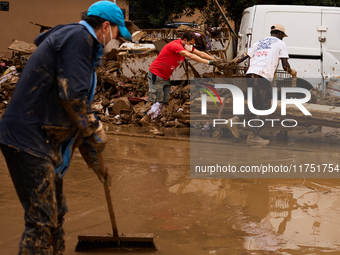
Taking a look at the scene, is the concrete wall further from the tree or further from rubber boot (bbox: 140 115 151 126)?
rubber boot (bbox: 140 115 151 126)

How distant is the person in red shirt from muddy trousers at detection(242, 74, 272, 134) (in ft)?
2.31

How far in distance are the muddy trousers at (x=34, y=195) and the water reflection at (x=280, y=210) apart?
5.29ft

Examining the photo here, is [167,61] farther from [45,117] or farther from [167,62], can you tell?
[45,117]

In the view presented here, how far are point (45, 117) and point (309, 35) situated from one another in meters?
6.43

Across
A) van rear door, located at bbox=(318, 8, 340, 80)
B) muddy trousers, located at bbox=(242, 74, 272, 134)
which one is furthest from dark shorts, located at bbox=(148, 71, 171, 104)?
van rear door, located at bbox=(318, 8, 340, 80)

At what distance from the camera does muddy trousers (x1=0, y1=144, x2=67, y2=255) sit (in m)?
2.54

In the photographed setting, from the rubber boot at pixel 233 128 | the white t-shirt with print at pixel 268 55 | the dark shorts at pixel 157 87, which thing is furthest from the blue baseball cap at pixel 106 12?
the dark shorts at pixel 157 87

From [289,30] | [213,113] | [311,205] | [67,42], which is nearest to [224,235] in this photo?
[311,205]

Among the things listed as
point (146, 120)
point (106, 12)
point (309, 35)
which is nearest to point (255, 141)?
point (146, 120)

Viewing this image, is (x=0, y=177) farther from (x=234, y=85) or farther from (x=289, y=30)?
(x=289, y=30)

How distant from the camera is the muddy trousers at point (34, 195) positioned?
8.32ft

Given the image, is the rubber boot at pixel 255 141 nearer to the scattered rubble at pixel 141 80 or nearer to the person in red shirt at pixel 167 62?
the scattered rubble at pixel 141 80

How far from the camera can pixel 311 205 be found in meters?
4.35

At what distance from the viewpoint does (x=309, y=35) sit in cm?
789
